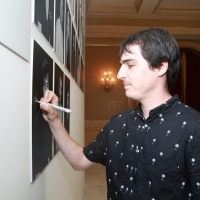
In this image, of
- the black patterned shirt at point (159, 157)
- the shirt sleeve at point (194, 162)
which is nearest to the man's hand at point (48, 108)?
the black patterned shirt at point (159, 157)

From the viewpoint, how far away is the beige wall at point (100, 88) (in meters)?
7.71

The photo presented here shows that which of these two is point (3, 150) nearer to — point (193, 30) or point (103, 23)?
point (103, 23)

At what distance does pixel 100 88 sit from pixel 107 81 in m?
0.29

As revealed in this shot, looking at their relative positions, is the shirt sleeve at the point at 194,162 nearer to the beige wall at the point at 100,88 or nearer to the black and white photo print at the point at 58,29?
the black and white photo print at the point at 58,29

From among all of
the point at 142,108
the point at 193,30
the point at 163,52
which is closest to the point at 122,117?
the point at 142,108

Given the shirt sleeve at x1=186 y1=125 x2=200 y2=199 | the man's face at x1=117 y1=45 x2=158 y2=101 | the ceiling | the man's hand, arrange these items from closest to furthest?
the man's hand → the shirt sleeve at x1=186 y1=125 x2=200 y2=199 → the man's face at x1=117 y1=45 x2=158 y2=101 → the ceiling

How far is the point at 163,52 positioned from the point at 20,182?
2.80 feet

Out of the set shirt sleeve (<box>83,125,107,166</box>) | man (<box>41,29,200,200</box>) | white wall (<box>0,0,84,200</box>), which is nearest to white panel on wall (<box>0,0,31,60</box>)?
white wall (<box>0,0,84,200</box>)

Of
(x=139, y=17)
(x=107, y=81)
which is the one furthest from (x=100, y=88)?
(x=139, y=17)

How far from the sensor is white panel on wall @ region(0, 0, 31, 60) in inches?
21.3

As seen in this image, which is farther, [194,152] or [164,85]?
[164,85]

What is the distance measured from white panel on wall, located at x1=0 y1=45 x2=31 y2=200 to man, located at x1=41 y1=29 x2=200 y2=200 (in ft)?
1.10

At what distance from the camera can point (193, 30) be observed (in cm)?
696

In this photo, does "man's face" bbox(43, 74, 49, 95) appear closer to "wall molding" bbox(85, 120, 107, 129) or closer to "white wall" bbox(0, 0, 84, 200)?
"white wall" bbox(0, 0, 84, 200)
